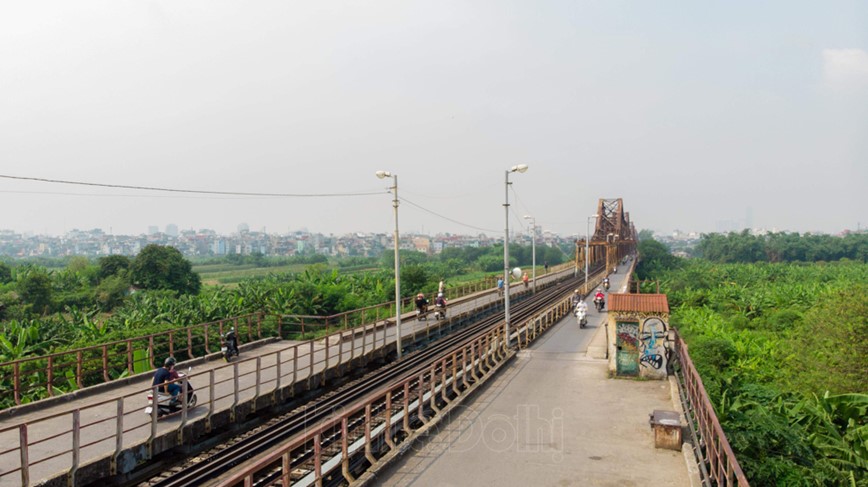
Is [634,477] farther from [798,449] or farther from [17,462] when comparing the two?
[17,462]

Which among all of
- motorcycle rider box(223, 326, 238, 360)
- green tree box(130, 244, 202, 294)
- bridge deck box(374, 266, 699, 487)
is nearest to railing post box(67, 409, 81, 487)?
bridge deck box(374, 266, 699, 487)

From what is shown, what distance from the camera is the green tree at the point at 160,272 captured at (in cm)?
4844

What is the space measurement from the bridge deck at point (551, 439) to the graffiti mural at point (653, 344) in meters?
0.62

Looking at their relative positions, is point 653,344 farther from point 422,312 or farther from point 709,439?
point 422,312

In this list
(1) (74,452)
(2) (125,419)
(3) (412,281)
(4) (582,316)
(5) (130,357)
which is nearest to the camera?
(1) (74,452)

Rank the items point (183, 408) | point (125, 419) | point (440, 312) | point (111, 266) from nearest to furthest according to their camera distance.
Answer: point (183, 408) → point (125, 419) → point (440, 312) → point (111, 266)

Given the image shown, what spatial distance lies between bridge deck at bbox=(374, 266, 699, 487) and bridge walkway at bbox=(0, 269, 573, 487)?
4474 mm

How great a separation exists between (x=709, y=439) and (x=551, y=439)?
2.54 m

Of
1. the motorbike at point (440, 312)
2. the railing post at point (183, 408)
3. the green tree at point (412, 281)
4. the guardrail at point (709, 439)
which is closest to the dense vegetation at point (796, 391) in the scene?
the guardrail at point (709, 439)

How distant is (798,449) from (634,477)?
4.58 m

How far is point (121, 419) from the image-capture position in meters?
9.78

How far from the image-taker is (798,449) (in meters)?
11.2

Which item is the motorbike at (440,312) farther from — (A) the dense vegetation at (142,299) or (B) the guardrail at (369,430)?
(A) the dense vegetation at (142,299)

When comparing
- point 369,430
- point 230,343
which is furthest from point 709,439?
point 230,343
